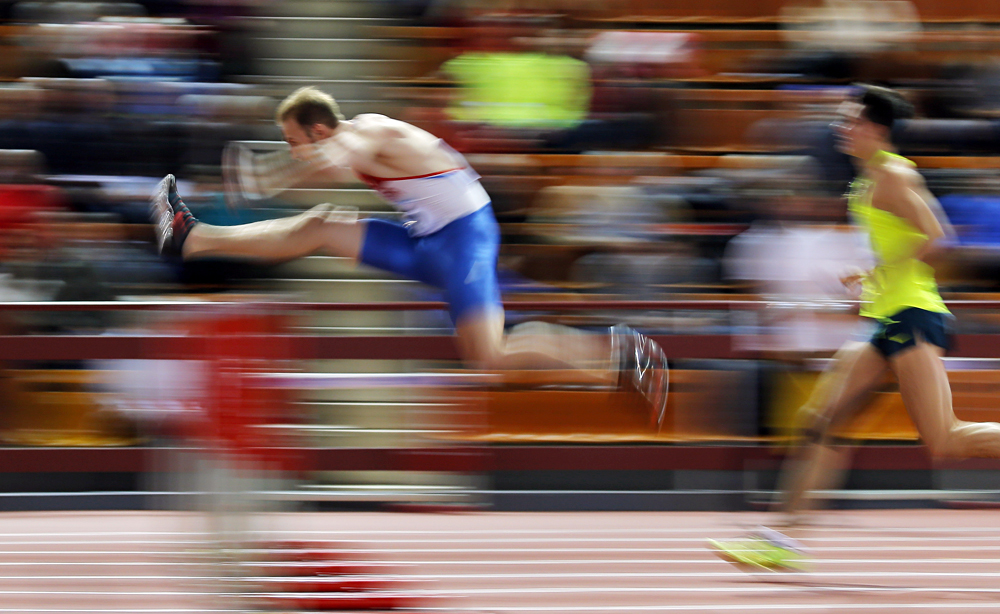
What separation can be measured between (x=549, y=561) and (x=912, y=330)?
1.79 m

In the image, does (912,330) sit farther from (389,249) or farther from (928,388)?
(389,249)

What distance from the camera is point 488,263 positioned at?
5.05 meters

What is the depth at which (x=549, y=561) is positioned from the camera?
4.88 m

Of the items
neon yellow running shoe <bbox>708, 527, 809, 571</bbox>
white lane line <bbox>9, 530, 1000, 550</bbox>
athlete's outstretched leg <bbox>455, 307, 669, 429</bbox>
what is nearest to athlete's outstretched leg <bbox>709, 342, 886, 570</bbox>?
neon yellow running shoe <bbox>708, 527, 809, 571</bbox>

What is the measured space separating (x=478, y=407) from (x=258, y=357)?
262cm

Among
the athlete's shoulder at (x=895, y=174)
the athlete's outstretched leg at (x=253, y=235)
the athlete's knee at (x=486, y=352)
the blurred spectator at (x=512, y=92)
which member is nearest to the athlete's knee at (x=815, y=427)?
the athlete's shoulder at (x=895, y=174)

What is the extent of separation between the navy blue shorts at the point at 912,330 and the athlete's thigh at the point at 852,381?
8 centimetres

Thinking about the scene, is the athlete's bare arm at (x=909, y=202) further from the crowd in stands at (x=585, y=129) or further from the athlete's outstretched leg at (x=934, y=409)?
the crowd in stands at (x=585, y=129)

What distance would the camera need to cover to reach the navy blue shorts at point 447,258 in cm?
498

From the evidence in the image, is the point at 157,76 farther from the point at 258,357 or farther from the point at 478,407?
the point at 258,357

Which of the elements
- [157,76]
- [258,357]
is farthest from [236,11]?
[258,357]

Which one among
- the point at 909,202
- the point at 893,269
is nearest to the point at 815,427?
the point at 893,269

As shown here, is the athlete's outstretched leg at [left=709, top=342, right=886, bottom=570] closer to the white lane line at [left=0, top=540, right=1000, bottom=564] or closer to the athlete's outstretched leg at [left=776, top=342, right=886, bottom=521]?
the athlete's outstretched leg at [left=776, top=342, right=886, bottom=521]

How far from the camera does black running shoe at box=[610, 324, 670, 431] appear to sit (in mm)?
5473
